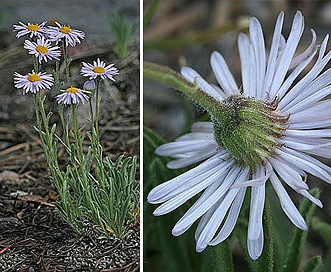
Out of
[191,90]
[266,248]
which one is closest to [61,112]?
[191,90]

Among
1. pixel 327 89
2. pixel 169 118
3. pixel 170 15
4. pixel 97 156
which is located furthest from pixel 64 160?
pixel 170 15

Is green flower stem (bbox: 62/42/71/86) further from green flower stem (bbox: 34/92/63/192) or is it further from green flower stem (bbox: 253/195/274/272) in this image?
green flower stem (bbox: 253/195/274/272)

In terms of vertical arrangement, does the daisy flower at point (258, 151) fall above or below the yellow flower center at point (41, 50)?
below

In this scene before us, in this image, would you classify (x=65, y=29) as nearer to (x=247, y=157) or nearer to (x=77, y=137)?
(x=77, y=137)

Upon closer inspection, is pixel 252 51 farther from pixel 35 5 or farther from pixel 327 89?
pixel 35 5

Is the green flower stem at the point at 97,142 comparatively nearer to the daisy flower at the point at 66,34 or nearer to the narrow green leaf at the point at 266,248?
the daisy flower at the point at 66,34

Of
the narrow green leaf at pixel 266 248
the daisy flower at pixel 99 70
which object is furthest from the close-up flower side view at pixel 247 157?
the daisy flower at pixel 99 70
